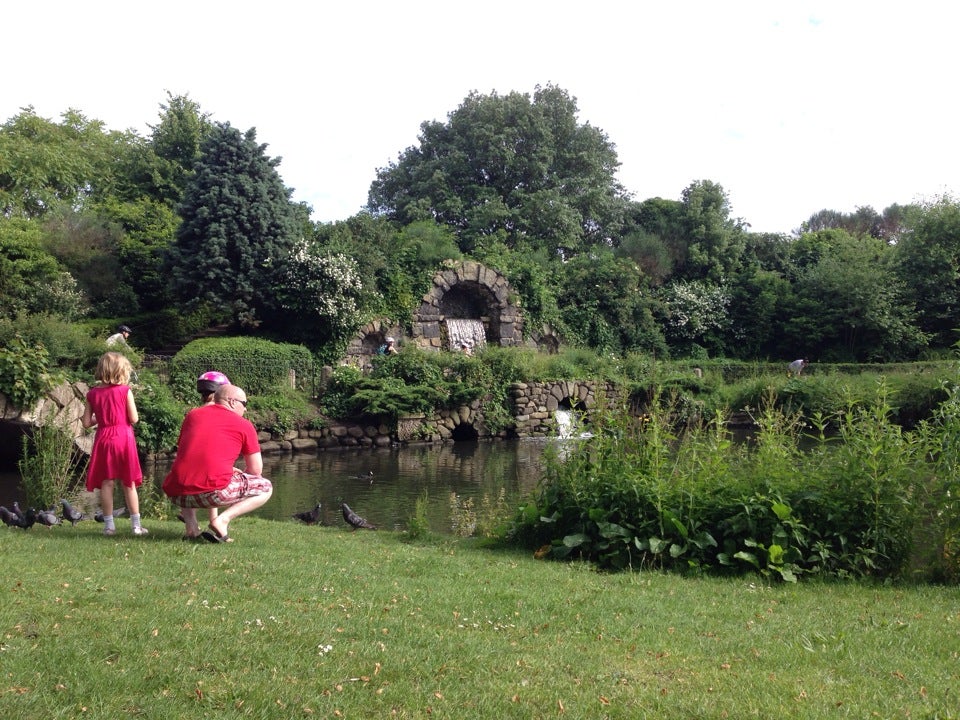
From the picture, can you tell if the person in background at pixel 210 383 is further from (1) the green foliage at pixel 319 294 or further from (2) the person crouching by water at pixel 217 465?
(1) the green foliage at pixel 319 294

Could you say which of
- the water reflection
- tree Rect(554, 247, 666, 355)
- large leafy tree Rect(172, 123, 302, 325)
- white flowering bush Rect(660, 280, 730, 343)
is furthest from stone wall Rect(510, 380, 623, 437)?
white flowering bush Rect(660, 280, 730, 343)

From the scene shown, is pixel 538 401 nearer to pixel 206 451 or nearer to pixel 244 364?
pixel 244 364

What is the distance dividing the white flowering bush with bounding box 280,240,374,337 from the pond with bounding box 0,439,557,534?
5304 mm

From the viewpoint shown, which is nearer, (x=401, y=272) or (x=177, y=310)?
(x=177, y=310)

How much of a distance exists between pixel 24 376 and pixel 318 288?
31.4 ft

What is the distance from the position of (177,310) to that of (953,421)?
21887mm

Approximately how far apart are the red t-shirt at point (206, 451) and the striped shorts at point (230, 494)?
0.04 metres

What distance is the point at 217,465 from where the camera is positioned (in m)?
6.21

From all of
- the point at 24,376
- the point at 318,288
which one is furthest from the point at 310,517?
the point at 318,288

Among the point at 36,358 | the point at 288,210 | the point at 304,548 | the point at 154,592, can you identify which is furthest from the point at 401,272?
the point at 154,592

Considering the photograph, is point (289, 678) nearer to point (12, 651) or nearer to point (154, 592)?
point (12, 651)

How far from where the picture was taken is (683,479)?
6395 mm

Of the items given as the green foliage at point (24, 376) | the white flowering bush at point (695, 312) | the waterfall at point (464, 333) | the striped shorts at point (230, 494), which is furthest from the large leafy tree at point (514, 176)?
the striped shorts at point (230, 494)

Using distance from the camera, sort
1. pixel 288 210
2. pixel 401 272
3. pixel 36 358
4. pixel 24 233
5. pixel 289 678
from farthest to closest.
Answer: pixel 401 272, pixel 288 210, pixel 24 233, pixel 36 358, pixel 289 678
